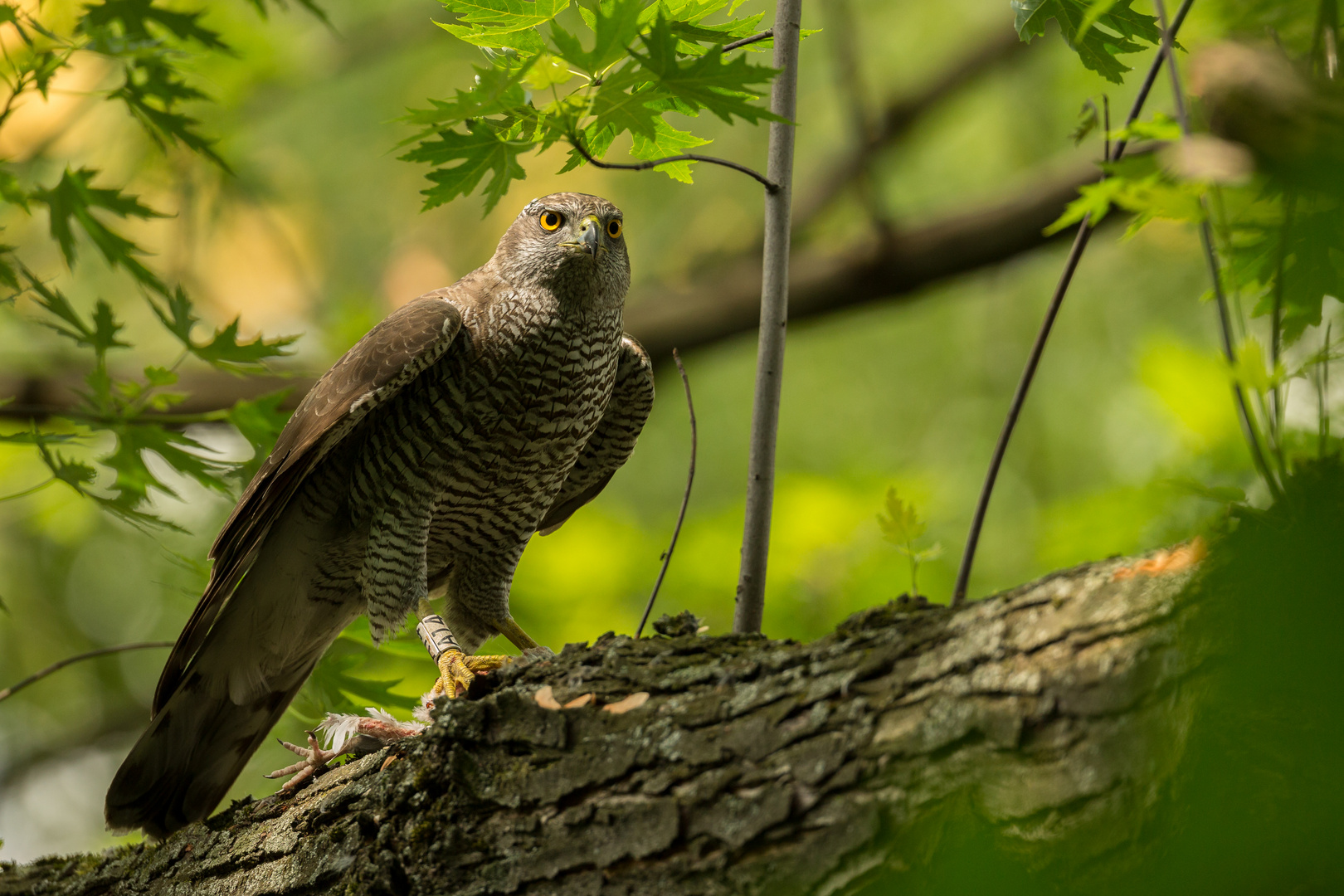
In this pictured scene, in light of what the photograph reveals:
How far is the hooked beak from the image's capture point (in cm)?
344

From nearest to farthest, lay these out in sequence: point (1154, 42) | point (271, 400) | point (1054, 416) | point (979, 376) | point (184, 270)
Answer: point (1154, 42)
point (271, 400)
point (184, 270)
point (979, 376)
point (1054, 416)

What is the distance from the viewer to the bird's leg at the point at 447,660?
10.2 feet

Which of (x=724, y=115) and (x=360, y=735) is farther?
(x=360, y=735)

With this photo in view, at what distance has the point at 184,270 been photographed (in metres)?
7.39

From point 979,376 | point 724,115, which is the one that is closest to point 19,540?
point 979,376

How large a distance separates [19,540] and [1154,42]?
11877 mm

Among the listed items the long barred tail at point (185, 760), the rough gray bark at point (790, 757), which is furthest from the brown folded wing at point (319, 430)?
the rough gray bark at point (790, 757)

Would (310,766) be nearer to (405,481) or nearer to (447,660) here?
(447,660)

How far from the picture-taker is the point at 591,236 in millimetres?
3465

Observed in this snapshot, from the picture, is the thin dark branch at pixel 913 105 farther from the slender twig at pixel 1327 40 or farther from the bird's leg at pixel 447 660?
the slender twig at pixel 1327 40

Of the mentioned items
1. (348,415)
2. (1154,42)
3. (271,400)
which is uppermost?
(1154,42)

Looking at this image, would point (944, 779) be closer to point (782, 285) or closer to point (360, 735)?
point (782, 285)

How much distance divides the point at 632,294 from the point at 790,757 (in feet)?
19.8

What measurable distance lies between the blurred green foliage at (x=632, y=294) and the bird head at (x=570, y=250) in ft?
3.21
